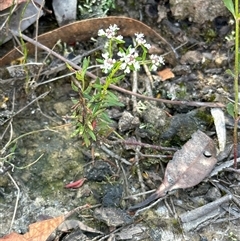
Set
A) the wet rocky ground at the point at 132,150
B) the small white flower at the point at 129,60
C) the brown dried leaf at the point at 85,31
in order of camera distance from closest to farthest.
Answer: the small white flower at the point at 129,60 < the wet rocky ground at the point at 132,150 < the brown dried leaf at the point at 85,31

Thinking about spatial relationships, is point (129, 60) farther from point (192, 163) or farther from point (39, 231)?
point (39, 231)

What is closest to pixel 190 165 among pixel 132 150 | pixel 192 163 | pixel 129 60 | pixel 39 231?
pixel 192 163

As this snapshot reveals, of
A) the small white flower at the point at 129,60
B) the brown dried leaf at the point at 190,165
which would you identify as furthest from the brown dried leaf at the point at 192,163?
the small white flower at the point at 129,60

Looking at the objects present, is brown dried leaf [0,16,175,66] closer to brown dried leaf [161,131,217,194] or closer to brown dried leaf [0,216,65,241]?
brown dried leaf [161,131,217,194]

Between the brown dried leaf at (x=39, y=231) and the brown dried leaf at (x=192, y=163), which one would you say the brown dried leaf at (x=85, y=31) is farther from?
the brown dried leaf at (x=39, y=231)

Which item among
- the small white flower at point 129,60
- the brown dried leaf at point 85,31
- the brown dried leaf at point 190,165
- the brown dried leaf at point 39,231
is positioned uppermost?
the small white flower at point 129,60

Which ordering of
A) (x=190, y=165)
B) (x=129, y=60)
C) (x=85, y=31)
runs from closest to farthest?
(x=129, y=60), (x=190, y=165), (x=85, y=31)

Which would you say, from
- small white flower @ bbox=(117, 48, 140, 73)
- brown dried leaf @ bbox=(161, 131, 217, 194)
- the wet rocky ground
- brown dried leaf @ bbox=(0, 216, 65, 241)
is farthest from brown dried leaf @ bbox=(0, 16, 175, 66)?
brown dried leaf @ bbox=(0, 216, 65, 241)
